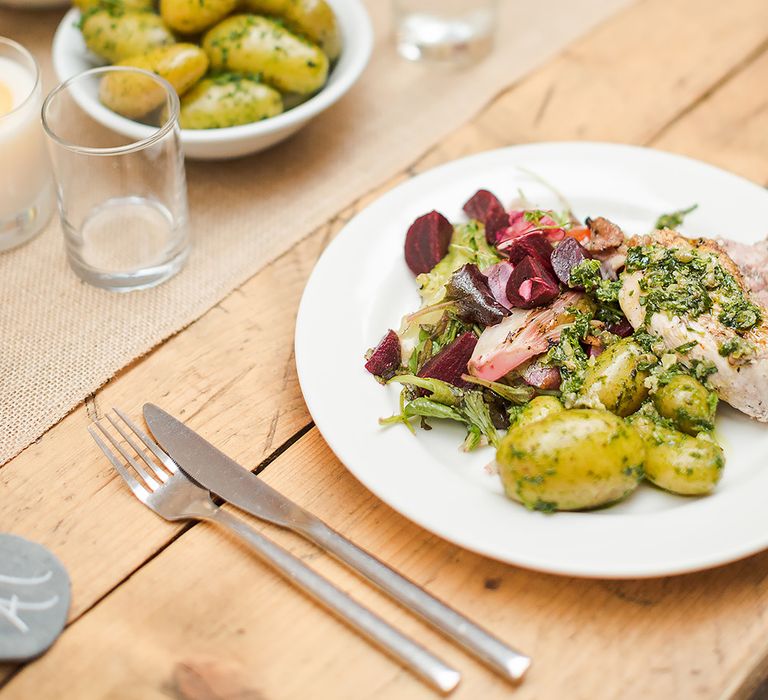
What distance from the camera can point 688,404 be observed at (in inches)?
68.7

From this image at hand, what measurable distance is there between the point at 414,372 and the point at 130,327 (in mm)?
725

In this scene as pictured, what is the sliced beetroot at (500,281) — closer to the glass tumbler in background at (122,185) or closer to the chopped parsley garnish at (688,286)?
the chopped parsley garnish at (688,286)

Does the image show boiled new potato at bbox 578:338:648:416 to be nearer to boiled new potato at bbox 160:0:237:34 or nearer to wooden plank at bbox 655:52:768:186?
wooden plank at bbox 655:52:768:186

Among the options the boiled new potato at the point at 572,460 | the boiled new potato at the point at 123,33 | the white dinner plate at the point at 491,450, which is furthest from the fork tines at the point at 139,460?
the boiled new potato at the point at 123,33

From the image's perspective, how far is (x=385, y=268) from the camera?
219 centimetres

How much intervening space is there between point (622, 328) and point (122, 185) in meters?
1.27

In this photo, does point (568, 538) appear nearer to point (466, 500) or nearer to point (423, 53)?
point (466, 500)

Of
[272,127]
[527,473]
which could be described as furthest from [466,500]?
[272,127]

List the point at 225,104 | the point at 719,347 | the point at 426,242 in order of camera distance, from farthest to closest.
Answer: the point at 225,104
the point at 426,242
the point at 719,347

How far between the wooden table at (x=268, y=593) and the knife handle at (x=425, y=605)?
0.14 ft

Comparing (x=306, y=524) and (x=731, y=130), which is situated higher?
(x=731, y=130)

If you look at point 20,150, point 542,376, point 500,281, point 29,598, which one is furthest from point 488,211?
point 29,598

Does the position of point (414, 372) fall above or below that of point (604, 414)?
below

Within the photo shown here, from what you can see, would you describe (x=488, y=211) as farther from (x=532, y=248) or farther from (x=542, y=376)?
(x=542, y=376)
